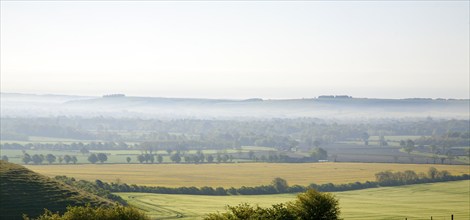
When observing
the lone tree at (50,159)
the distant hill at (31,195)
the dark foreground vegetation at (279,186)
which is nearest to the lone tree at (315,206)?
the distant hill at (31,195)

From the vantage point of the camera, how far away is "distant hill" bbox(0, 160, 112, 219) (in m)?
63.9

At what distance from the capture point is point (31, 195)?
224 feet

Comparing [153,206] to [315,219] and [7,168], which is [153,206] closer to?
[7,168]

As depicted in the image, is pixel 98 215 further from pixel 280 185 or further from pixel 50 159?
pixel 50 159

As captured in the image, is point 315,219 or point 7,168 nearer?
Result: point 315,219

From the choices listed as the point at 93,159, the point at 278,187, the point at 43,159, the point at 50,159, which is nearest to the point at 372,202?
the point at 278,187

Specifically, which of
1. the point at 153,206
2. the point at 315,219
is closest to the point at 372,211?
the point at 153,206

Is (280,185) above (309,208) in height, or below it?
below

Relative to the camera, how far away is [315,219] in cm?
4884

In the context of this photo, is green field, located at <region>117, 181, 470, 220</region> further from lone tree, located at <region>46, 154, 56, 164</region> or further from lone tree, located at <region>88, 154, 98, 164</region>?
lone tree, located at <region>46, 154, 56, 164</region>

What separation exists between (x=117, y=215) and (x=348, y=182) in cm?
6335

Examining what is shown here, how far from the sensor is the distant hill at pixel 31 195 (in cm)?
6394

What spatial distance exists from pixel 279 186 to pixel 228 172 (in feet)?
67.9

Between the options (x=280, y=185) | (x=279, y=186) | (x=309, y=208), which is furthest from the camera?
(x=280, y=185)
